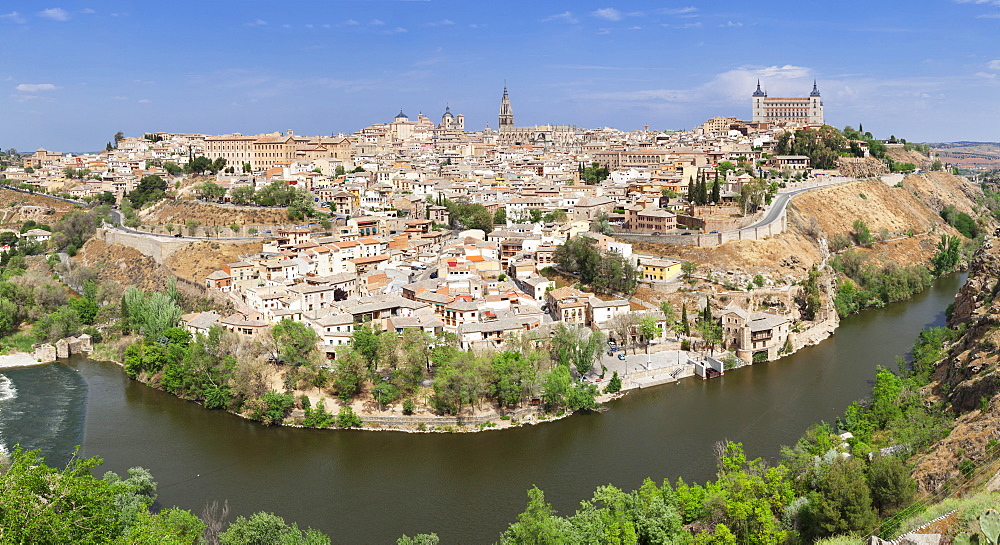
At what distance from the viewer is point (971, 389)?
13016mm

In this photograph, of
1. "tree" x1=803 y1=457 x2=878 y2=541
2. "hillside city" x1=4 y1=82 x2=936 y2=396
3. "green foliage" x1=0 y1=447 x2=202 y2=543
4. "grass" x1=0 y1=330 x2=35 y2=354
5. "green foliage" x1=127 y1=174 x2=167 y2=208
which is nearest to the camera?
"green foliage" x1=0 y1=447 x2=202 y2=543

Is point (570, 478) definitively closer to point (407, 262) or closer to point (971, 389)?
point (971, 389)

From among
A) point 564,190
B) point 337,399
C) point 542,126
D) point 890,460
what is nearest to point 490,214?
point 564,190

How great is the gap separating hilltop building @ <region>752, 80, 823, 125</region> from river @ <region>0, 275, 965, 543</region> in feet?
131

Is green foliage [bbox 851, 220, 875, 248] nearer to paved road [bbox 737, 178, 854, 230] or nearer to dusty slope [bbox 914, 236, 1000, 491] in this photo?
paved road [bbox 737, 178, 854, 230]

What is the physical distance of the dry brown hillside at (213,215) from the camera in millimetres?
31344

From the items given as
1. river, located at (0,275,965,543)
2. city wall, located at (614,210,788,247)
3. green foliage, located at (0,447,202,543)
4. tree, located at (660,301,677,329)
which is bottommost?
river, located at (0,275,965,543)

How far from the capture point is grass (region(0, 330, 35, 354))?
2200cm

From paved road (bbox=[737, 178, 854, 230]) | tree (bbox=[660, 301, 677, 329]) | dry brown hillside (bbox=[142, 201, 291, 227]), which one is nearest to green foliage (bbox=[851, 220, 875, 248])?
paved road (bbox=[737, 178, 854, 230])

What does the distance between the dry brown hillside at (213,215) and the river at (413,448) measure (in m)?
12.2

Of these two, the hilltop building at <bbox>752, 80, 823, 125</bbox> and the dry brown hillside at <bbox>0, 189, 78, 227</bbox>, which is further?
the hilltop building at <bbox>752, 80, 823, 125</bbox>

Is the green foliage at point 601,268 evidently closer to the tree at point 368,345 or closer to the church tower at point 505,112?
the tree at point 368,345

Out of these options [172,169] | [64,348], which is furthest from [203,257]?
[172,169]

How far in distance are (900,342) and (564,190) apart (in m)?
16.3
